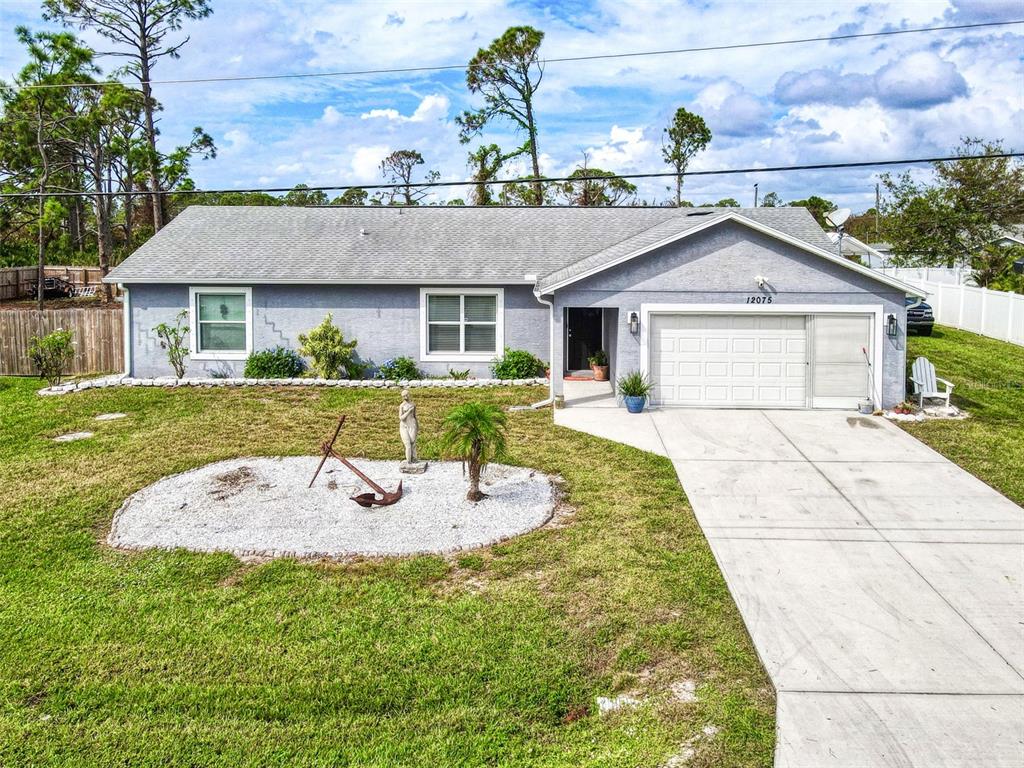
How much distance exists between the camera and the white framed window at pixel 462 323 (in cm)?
1872

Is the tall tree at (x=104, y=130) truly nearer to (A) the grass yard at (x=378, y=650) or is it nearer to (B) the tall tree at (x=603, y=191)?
(B) the tall tree at (x=603, y=191)

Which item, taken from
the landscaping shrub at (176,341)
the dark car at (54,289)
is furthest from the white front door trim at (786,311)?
the dark car at (54,289)

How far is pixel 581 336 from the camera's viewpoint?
20.2 meters

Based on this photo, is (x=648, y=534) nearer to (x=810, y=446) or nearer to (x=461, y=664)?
(x=461, y=664)

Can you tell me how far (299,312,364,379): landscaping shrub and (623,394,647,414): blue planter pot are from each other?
282 inches

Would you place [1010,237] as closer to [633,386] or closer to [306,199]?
[633,386]

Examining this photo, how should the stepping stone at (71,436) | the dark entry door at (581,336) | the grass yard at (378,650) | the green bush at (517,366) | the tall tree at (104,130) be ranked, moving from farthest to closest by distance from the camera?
the tall tree at (104,130)
the dark entry door at (581,336)
the green bush at (517,366)
the stepping stone at (71,436)
the grass yard at (378,650)

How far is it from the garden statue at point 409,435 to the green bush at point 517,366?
7513mm

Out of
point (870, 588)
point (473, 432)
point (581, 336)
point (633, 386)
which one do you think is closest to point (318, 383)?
point (581, 336)

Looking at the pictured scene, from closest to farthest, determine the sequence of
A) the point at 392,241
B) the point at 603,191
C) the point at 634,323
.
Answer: the point at 634,323 → the point at 392,241 → the point at 603,191

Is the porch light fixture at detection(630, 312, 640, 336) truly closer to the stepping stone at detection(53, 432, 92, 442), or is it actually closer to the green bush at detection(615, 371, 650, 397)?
the green bush at detection(615, 371, 650, 397)

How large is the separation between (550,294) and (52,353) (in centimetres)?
1250

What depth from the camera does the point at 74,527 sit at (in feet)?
28.9

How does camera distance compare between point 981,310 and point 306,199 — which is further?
point 306,199
